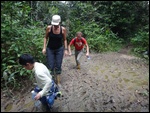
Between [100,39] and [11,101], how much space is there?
7816 mm

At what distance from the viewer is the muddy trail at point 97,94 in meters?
3.72

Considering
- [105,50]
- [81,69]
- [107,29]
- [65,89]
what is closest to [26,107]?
[65,89]

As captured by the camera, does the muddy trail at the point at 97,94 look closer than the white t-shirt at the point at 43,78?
A: No

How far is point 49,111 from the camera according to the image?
357 centimetres

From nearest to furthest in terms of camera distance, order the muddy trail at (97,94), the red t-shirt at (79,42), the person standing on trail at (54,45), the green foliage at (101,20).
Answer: the muddy trail at (97,94), the person standing on trail at (54,45), the red t-shirt at (79,42), the green foliage at (101,20)

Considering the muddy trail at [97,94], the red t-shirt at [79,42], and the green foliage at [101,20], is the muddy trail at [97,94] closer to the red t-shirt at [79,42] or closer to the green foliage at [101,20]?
the red t-shirt at [79,42]

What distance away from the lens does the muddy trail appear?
12.2ft

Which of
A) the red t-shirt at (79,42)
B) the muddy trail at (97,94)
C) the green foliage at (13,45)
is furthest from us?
the red t-shirt at (79,42)

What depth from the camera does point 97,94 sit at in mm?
4293

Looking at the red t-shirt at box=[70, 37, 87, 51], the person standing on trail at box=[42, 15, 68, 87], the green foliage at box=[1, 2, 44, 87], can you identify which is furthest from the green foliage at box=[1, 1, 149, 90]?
the person standing on trail at box=[42, 15, 68, 87]

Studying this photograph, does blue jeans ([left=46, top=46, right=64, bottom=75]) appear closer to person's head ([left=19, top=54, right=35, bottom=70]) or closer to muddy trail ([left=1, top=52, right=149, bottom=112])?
muddy trail ([left=1, top=52, right=149, bottom=112])

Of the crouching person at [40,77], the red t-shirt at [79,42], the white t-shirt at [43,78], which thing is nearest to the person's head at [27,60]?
the crouching person at [40,77]

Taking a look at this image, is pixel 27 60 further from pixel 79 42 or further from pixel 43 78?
pixel 79 42

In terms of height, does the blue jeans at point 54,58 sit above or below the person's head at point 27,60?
below
